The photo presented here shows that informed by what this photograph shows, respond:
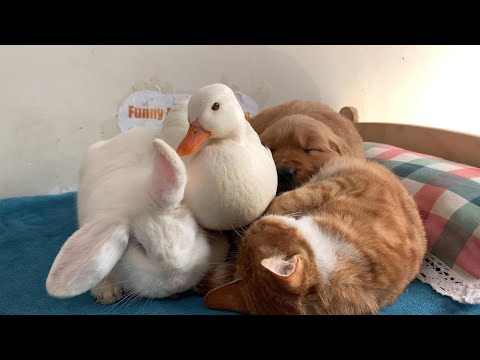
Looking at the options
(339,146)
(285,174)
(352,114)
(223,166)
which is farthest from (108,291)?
(352,114)

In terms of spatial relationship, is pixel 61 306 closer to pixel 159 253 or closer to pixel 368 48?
pixel 159 253

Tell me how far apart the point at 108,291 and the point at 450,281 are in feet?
3.18

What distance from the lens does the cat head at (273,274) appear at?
2.65ft

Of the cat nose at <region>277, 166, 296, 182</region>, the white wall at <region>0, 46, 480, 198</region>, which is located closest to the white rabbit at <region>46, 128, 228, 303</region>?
the cat nose at <region>277, 166, 296, 182</region>

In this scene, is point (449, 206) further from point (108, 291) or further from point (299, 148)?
point (108, 291)

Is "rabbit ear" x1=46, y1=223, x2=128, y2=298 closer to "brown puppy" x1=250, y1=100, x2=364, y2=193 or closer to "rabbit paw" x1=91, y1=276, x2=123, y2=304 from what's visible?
"rabbit paw" x1=91, y1=276, x2=123, y2=304

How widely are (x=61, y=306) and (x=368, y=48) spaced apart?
224 centimetres

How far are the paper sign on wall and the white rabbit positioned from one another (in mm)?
1189

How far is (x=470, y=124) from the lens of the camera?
266cm

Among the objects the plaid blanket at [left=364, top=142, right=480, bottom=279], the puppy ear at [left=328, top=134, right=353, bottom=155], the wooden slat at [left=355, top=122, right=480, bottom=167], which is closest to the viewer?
the plaid blanket at [left=364, top=142, right=480, bottom=279]

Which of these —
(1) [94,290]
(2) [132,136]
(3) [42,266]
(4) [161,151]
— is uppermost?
(4) [161,151]

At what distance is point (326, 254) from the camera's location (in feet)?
3.09

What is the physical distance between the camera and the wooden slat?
5.50 ft
